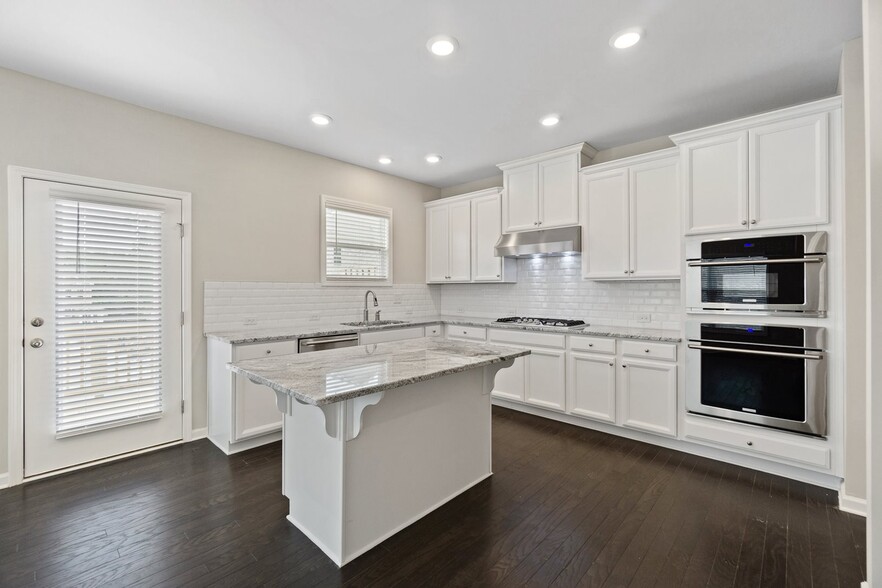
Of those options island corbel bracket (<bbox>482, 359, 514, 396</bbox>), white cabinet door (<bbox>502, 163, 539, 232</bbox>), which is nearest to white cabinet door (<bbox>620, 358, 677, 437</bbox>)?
island corbel bracket (<bbox>482, 359, 514, 396</bbox>)

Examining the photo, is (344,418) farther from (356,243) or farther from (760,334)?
(356,243)

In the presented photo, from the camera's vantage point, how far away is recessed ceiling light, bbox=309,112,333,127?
3.34 metres

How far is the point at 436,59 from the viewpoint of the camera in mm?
2533

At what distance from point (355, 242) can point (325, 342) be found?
4.80 ft

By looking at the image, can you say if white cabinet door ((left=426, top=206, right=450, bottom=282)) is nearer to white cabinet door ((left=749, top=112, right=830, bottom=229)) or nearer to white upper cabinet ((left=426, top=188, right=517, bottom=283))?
white upper cabinet ((left=426, top=188, right=517, bottom=283))

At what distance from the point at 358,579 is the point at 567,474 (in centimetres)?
163

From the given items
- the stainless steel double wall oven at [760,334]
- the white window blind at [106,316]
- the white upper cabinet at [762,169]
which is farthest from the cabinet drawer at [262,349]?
the white upper cabinet at [762,169]

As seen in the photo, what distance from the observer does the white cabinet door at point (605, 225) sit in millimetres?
3688

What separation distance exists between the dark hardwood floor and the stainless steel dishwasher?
97 cm

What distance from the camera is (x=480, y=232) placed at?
491 cm

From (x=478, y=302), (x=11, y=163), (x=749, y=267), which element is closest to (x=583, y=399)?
(x=749, y=267)

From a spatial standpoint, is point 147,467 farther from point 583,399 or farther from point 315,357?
point 583,399

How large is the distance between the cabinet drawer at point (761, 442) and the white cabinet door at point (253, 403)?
3334 mm

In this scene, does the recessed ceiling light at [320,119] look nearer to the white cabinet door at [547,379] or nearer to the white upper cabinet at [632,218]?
the white upper cabinet at [632,218]
